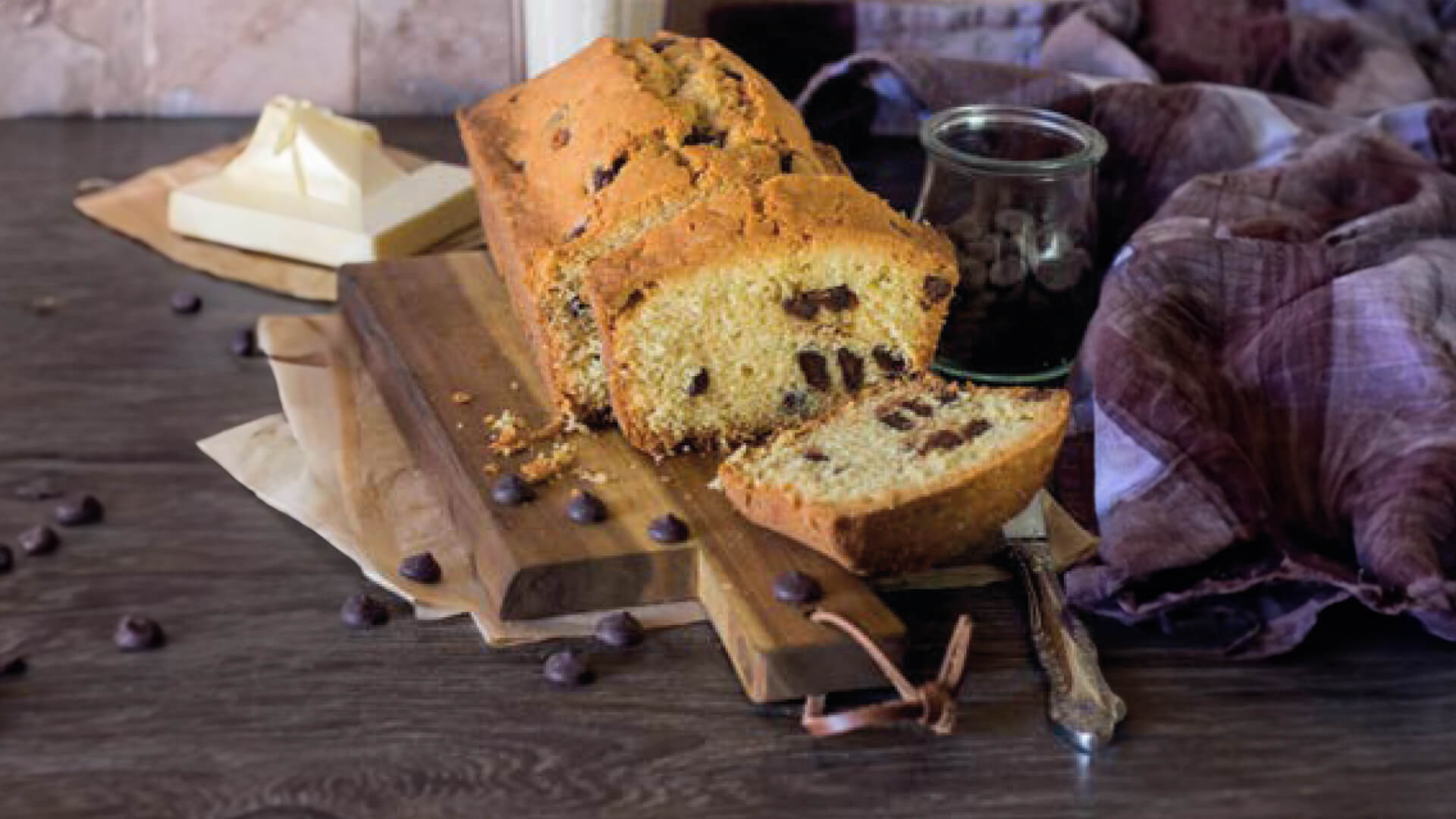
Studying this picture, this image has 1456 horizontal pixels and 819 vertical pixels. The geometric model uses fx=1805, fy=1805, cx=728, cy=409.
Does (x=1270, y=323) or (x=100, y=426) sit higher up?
(x=1270, y=323)

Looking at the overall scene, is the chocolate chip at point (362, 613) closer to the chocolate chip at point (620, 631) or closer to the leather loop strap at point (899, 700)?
the chocolate chip at point (620, 631)

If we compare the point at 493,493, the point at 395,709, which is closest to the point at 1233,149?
the point at 493,493

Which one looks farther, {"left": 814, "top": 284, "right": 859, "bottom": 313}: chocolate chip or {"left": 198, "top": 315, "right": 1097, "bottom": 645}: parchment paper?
{"left": 814, "top": 284, "right": 859, "bottom": 313}: chocolate chip

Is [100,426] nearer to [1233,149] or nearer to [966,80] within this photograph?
[966,80]

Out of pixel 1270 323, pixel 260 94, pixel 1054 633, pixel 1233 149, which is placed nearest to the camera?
pixel 1054 633

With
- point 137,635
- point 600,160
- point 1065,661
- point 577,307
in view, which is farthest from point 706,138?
point 137,635

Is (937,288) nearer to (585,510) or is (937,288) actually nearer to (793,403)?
(793,403)

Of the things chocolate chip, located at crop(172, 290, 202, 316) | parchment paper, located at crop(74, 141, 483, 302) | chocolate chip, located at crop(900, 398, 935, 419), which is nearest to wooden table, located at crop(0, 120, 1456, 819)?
chocolate chip, located at crop(900, 398, 935, 419)

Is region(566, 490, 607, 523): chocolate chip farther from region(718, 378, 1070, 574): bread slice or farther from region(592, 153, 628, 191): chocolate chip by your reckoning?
region(592, 153, 628, 191): chocolate chip
